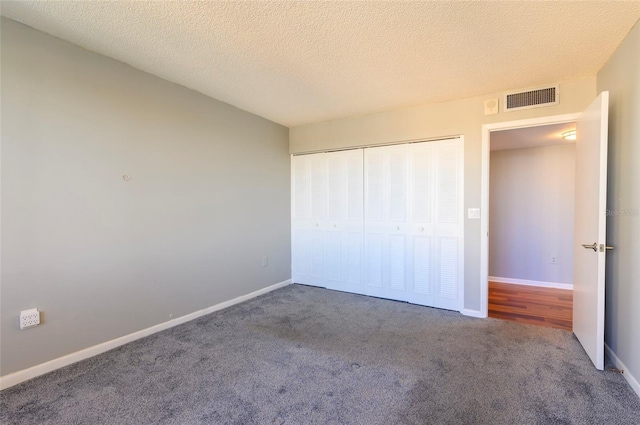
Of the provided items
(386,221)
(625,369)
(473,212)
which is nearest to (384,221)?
(386,221)

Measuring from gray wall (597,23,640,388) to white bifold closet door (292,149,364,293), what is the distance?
2398mm

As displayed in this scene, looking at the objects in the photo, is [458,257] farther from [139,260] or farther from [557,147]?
[139,260]

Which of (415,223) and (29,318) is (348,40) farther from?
(29,318)

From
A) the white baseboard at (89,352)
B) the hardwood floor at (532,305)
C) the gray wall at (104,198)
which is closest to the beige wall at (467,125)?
the hardwood floor at (532,305)

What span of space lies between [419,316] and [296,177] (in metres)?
2.55

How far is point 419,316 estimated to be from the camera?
126 inches

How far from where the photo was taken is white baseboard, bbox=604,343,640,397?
187cm

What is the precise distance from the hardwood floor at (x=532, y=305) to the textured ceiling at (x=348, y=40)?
2.42 meters

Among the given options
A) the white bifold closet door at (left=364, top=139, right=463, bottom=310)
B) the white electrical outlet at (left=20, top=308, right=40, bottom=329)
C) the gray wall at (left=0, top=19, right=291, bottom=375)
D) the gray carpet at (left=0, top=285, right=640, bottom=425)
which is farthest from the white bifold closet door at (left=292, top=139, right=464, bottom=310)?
the white electrical outlet at (left=20, top=308, right=40, bottom=329)

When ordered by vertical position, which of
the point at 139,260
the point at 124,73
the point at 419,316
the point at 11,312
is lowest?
the point at 419,316

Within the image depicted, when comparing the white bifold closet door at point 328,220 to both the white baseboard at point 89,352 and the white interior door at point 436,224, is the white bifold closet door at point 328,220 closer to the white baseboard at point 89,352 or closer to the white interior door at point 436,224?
the white interior door at point 436,224

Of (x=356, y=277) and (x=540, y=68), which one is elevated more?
(x=540, y=68)

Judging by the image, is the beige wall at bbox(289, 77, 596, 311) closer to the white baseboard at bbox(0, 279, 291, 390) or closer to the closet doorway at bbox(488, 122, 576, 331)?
the closet doorway at bbox(488, 122, 576, 331)

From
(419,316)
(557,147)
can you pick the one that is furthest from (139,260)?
(557,147)
